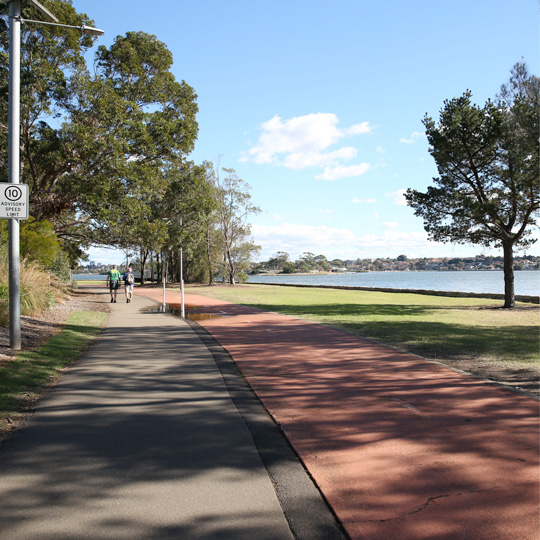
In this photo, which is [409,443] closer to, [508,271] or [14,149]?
[14,149]

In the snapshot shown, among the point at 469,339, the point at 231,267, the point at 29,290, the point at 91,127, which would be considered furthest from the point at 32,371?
the point at 231,267

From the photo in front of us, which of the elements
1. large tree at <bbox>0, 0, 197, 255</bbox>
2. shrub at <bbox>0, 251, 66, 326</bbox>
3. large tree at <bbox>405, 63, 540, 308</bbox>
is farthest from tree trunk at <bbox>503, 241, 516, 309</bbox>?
shrub at <bbox>0, 251, 66, 326</bbox>

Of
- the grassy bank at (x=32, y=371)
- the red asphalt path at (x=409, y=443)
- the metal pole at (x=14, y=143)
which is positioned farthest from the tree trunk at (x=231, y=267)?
the red asphalt path at (x=409, y=443)

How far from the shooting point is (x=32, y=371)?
719 cm

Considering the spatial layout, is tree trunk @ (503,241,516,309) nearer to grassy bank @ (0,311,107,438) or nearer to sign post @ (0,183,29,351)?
grassy bank @ (0,311,107,438)

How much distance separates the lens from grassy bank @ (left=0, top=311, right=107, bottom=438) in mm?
5492

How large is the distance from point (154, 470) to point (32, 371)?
13.7 feet

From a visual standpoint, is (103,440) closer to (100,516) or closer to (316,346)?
(100,516)

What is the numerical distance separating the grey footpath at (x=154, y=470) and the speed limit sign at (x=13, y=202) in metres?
3.76

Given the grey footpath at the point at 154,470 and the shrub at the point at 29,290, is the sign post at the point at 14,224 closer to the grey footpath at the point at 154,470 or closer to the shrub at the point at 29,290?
the shrub at the point at 29,290

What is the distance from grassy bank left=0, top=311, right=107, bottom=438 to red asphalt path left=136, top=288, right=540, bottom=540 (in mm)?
2848

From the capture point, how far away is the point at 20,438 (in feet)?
15.2

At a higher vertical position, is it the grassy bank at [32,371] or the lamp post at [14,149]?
the lamp post at [14,149]

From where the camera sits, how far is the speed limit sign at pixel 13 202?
8828 mm
